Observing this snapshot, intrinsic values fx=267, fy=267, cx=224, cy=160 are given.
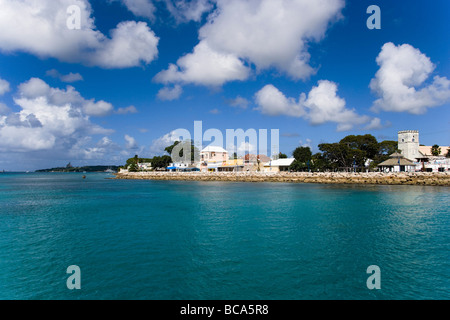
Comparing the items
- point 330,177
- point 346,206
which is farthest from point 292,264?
point 330,177

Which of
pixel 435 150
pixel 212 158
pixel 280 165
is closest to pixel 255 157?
pixel 280 165

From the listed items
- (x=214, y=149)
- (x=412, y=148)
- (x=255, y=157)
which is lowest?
(x=255, y=157)

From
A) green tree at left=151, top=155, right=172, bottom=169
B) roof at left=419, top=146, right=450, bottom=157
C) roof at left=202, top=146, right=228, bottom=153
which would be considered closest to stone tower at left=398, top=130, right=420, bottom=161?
roof at left=419, top=146, right=450, bottom=157

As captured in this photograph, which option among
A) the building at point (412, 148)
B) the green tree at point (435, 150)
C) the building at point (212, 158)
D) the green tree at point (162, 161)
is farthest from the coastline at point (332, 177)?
the green tree at point (435, 150)

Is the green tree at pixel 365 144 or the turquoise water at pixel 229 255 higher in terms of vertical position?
the green tree at pixel 365 144

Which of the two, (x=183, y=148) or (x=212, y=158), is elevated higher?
(x=183, y=148)

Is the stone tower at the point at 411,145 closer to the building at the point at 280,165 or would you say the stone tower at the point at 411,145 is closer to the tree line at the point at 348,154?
the tree line at the point at 348,154

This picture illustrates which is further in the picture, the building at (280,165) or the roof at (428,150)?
the building at (280,165)

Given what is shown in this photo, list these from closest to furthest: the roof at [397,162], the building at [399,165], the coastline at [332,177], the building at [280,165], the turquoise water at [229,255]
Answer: the turquoise water at [229,255], the coastline at [332,177], the roof at [397,162], the building at [399,165], the building at [280,165]

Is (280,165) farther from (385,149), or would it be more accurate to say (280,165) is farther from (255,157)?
(385,149)

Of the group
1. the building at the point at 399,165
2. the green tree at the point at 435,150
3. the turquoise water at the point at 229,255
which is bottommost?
the turquoise water at the point at 229,255

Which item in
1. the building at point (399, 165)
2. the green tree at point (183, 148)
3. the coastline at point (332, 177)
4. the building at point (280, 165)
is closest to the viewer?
the coastline at point (332, 177)
